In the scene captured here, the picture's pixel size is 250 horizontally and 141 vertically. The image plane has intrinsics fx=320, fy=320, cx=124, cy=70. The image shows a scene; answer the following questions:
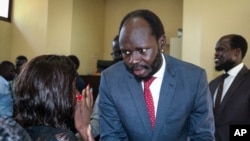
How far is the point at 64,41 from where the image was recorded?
585 cm

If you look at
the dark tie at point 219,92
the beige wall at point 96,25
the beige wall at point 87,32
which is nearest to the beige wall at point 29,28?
the beige wall at point 96,25

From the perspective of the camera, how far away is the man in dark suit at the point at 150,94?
1481 mm

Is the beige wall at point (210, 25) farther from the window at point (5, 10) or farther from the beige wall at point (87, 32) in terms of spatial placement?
the window at point (5, 10)

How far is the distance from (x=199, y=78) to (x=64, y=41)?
4541 millimetres

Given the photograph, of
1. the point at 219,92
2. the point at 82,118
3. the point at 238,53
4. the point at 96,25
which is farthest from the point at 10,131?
the point at 96,25

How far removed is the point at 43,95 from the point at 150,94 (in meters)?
0.56

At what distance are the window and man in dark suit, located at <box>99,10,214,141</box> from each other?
4704mm

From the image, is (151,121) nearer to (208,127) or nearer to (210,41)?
(208,127)

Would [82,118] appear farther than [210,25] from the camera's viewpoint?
No

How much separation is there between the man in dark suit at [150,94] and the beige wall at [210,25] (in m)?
2.70

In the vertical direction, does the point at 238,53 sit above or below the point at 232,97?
above

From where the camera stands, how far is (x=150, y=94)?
5.29ft

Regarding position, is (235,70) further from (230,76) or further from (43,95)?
(43,95)

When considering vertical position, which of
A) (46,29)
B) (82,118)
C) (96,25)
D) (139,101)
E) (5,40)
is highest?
(96,25)
